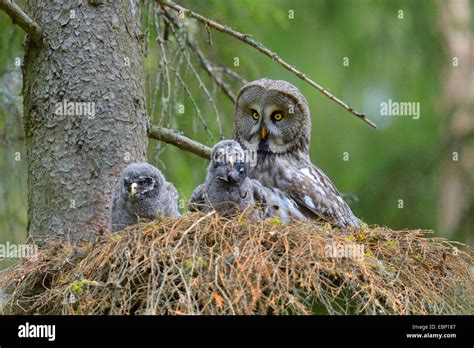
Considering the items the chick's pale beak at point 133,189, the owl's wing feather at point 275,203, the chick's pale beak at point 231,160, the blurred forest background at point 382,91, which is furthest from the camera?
the blurred forest background at point 382,91

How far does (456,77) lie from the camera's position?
44.9 feet

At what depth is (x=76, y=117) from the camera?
640 centimetres

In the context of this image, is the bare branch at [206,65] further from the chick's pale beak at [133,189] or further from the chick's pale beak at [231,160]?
the chick's pale beak at [133,189]

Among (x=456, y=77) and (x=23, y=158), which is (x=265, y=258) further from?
(x=456, y=77)

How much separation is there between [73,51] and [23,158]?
74.8 inches

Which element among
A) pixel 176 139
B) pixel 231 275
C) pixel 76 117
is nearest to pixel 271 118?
pixel 176 139

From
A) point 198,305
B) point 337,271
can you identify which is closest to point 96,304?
point 198,305

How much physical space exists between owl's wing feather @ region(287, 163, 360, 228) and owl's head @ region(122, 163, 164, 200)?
135cm

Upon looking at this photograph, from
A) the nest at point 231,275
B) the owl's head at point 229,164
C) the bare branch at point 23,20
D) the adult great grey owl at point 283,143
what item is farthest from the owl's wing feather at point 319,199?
the bare branch at point 23,20

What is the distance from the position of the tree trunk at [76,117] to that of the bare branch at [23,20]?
0.25 ft

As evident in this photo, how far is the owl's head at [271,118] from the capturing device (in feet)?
24.1

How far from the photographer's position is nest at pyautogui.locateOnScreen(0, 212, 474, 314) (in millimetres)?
5059

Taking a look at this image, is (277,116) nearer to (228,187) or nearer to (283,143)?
(283,143)

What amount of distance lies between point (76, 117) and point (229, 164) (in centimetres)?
116
